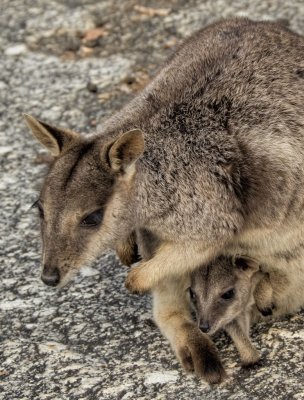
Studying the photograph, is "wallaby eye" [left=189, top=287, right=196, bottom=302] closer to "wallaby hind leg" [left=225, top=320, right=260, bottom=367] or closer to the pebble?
"wallaby hind leg" [left=225, top=320, right=260, bottom=367]

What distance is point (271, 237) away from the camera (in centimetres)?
495

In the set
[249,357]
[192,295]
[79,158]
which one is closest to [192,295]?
[192,295]

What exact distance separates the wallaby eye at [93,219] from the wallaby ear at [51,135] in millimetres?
407

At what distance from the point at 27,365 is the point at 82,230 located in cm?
83

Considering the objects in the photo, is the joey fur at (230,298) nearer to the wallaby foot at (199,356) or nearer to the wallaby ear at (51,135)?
the wallaby foot at (199,356)

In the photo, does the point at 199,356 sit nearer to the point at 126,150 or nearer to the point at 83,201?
the point at 83,201

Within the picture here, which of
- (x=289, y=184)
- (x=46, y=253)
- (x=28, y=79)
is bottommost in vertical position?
(x=28, y=79)

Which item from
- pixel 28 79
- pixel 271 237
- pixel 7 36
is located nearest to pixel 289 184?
pixel 271 237

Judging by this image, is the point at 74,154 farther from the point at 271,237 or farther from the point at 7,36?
the point at 7,36

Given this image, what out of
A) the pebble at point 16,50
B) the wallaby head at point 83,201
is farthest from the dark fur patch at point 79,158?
the pebble at point 16,50

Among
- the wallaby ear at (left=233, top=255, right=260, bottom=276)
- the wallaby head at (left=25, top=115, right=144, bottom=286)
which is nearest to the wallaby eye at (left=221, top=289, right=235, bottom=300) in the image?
the wallaby ear at (left=233, top=255, right=260, bottom=276)

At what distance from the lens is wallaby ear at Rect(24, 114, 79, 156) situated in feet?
15.9

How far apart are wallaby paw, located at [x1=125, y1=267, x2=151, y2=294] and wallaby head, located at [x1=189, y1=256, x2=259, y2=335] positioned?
0.26m

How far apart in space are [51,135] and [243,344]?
140cm
